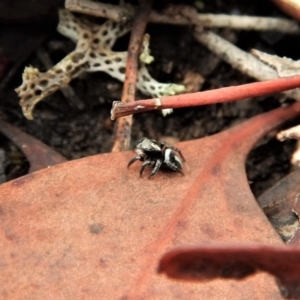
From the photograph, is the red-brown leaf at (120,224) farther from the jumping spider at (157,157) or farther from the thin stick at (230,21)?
the thin stick at (230,21)

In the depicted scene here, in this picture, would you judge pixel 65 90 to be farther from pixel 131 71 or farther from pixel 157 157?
pixel 157 157

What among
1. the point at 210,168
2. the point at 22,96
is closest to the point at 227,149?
the point at 210,168

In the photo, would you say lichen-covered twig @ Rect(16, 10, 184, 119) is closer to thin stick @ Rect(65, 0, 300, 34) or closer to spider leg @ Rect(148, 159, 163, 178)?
thin stick @ Rect(65, 0, 300, 34)

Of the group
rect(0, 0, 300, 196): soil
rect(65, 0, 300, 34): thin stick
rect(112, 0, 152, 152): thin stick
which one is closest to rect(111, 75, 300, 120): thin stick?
rect(112, 0, 152, 152): thin stick

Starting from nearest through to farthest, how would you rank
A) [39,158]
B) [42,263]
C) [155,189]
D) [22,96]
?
[42,263], [155,189], [39,158], [22,96]

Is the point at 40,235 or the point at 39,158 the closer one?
the point at 40,235

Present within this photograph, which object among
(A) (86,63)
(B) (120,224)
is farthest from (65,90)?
(B) (120,224)

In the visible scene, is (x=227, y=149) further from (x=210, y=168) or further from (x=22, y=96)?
(x=22, y=96)
